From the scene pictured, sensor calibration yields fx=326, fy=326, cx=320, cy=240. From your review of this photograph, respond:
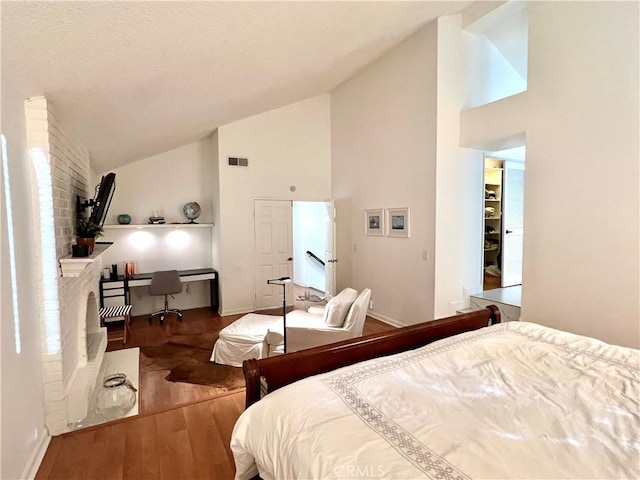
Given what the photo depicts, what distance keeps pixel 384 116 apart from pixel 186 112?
9.04ft

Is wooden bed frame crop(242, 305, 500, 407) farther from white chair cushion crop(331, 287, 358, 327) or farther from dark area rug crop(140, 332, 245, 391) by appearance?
dark area rug crop(140, 332, 245, 391)

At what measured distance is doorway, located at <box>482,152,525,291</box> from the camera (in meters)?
4.91

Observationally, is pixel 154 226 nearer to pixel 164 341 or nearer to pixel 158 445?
pixel 164 341

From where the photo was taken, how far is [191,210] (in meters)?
5.61

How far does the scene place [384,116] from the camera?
4.80 meters

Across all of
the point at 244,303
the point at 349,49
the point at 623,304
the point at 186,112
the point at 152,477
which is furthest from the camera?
the point at 244,303

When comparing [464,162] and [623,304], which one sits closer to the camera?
[623,304]

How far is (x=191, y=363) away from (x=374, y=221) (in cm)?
318

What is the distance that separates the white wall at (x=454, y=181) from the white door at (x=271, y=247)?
9.16ft

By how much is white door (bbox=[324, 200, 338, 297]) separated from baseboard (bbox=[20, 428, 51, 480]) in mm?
4017

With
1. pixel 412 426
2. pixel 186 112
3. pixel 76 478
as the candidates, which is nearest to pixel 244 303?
pixel 186 112

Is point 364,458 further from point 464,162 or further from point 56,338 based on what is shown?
point 464,162

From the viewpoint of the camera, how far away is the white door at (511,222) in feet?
16.1

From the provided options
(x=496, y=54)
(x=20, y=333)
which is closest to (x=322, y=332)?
(x=20, y=333)
